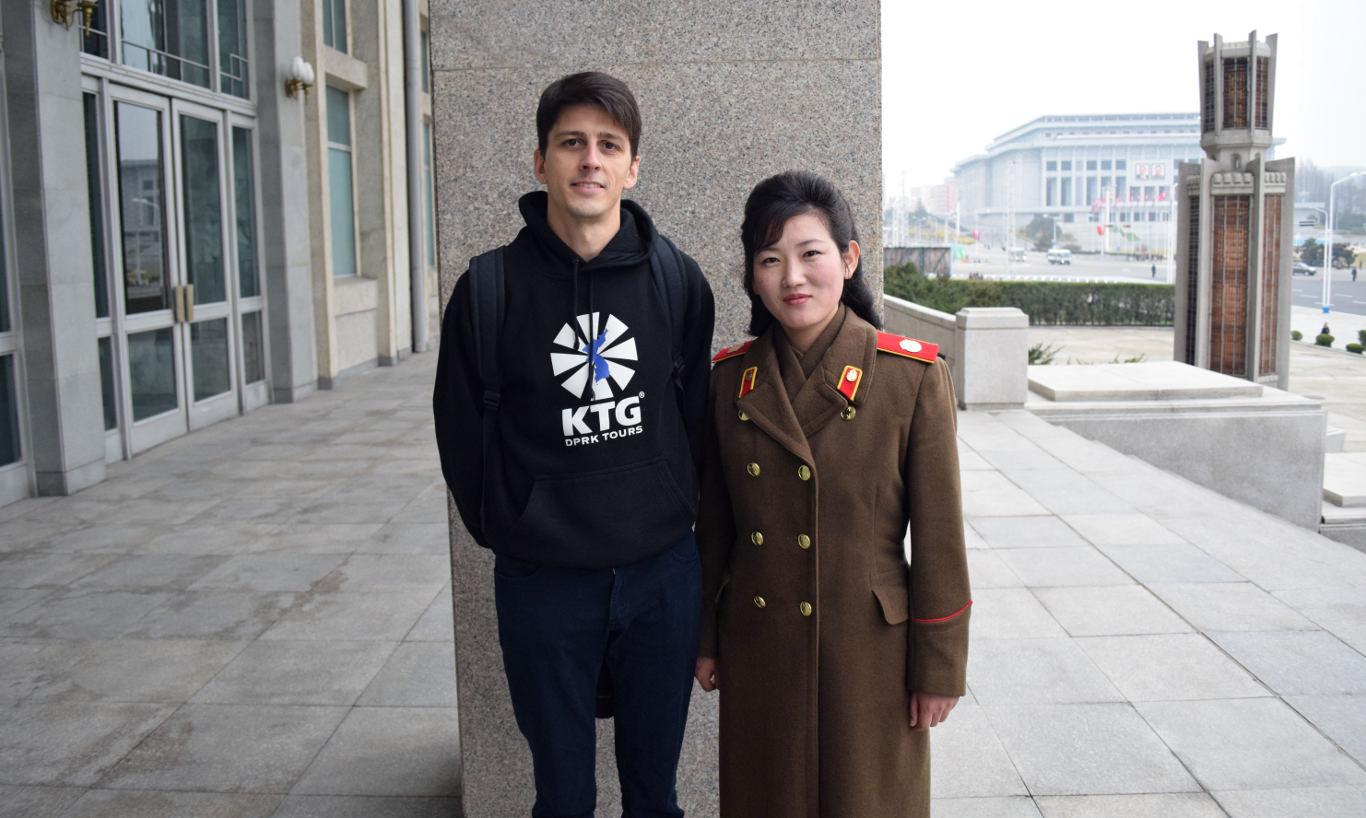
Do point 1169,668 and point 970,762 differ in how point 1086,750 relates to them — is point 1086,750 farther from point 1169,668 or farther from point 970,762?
point 1169,668

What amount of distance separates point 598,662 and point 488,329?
2.44 feet

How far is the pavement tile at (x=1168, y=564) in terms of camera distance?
5.95 metres

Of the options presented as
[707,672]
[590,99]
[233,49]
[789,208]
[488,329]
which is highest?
[233,49]

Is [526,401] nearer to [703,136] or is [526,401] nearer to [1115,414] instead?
[703,136]

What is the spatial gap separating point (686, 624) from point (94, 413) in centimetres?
762

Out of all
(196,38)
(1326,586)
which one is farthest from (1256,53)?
(196,38)

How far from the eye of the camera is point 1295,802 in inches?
138

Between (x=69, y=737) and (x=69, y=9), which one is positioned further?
(x=69, y=9)

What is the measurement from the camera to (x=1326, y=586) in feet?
19.0

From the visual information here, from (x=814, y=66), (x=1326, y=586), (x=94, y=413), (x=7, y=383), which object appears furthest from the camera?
(x=94, y=413)

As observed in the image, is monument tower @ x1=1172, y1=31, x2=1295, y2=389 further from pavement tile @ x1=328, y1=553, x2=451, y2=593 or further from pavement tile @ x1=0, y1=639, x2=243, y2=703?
pavement tile @ x1=0, y1=639, x2=243, y2=703

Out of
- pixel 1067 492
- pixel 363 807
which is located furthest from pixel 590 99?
pixel 1067 492

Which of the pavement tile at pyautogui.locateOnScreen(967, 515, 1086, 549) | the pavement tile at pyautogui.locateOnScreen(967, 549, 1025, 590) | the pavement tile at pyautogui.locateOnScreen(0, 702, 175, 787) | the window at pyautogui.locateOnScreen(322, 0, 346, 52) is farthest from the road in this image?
the pavement tile at pyautogui.locateOnScreen(0, 702, 175, 787)

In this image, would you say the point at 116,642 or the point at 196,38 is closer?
the point at 116,642
